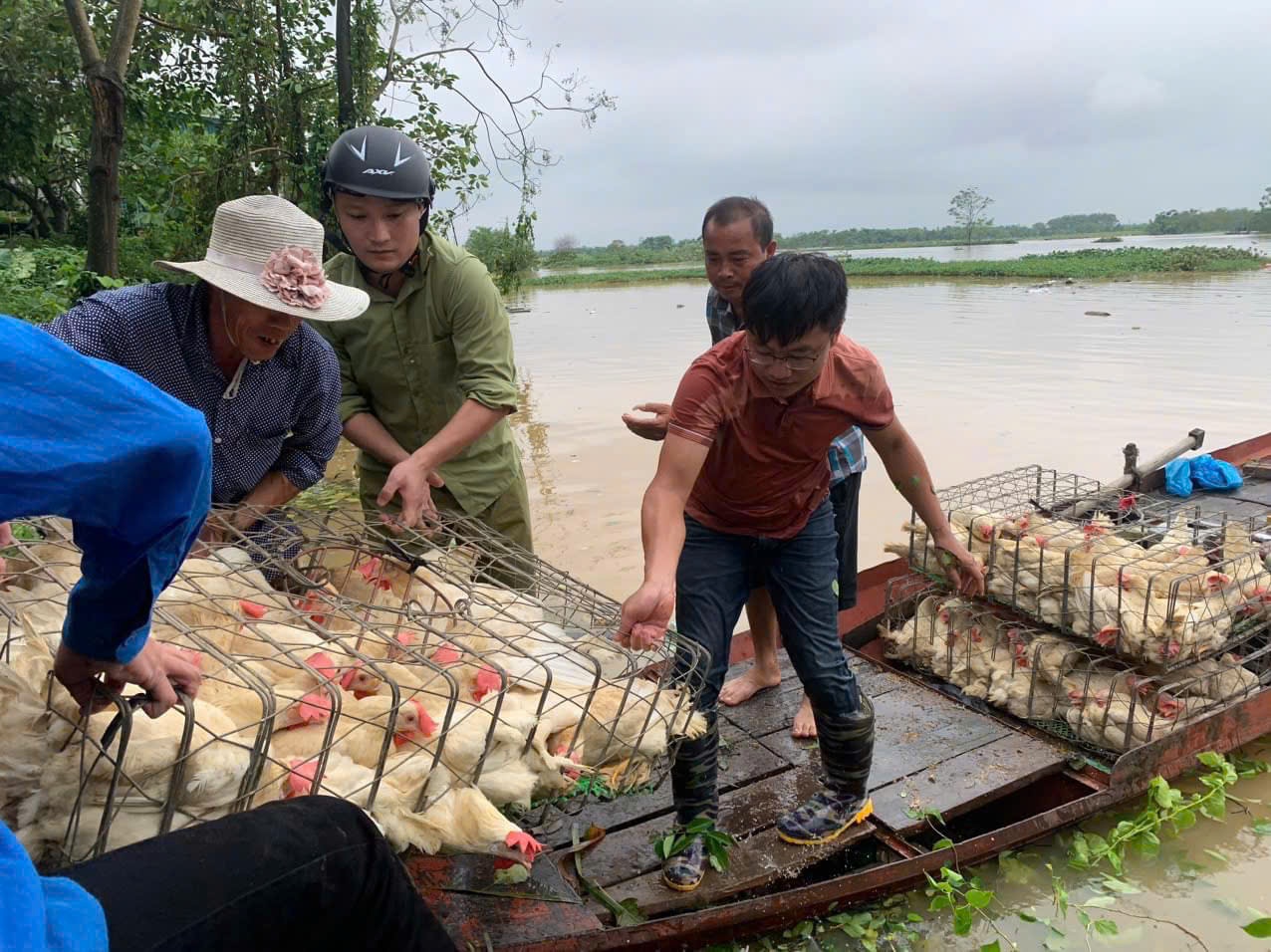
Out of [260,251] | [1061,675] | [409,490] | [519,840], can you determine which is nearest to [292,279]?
[260,251]

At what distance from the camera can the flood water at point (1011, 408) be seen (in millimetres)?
3549

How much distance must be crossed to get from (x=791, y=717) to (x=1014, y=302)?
27.8 m

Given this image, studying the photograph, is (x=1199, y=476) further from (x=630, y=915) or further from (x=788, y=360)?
(x=630, y=915)

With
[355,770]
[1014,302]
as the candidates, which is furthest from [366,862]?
[1014,302]

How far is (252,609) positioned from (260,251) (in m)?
0.94

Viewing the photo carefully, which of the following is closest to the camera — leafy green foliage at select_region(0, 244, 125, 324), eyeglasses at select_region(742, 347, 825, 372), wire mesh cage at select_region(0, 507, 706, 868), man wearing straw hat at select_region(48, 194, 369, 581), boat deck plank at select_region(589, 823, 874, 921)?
wire mesh cage at select_region(0, 507, 706, 868)

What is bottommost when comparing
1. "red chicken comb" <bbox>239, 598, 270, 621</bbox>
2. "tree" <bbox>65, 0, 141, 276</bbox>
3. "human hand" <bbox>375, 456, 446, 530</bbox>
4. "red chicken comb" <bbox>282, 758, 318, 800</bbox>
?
"red chicken comb" <bbox>282, 758, 318, 800</bbox>

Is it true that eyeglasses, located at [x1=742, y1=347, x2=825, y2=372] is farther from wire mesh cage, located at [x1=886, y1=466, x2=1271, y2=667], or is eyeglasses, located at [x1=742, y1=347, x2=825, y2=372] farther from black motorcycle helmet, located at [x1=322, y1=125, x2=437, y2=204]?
wire mesh cage, located at [x1=886, y1=466, x2=1271, y2=667]

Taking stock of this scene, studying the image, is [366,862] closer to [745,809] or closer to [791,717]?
[745,809]

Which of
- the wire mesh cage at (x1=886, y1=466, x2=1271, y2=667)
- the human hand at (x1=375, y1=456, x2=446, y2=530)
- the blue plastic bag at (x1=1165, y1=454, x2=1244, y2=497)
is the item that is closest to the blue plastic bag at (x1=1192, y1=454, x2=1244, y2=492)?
the blue plastic bag at (x1=1165, y1=454, x2=1244, y2=497)

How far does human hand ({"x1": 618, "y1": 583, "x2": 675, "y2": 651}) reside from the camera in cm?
227

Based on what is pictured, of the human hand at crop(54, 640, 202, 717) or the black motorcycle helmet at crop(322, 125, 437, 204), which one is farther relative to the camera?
the black motorcycle helmet at crop(322, 125, 437, 204)

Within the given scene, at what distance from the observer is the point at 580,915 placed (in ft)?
8.46

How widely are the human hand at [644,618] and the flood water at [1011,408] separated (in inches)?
57.9
